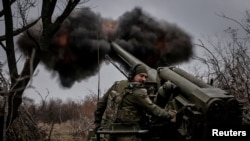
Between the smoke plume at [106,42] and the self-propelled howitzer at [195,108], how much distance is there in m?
4.83

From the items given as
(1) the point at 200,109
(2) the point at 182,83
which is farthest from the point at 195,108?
(2) the point at 182,83

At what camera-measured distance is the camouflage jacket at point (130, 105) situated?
5898 mm

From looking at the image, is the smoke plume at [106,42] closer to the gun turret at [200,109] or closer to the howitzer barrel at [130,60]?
the howitzer barrel at [130,60]

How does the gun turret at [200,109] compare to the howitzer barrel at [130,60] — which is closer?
the gun turret at [200,109]

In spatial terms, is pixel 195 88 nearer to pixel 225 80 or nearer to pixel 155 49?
pixel 225 80

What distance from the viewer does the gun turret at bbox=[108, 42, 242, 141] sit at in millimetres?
5332

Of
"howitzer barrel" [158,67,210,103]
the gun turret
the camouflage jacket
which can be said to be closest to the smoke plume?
"howitzer barrel" [158,67,210,103]

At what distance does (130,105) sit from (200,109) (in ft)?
3.46

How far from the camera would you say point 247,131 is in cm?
511

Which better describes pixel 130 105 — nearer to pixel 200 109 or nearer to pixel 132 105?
pixel 132 105

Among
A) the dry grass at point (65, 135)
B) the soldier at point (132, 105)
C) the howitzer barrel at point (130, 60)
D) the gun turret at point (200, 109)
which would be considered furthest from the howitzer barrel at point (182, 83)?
the dry grass at point (65, 135)

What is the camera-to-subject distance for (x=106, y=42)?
41.8ft

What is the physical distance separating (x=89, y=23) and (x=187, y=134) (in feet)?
24.3

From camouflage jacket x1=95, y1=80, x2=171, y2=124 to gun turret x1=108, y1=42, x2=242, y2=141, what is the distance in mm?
300
